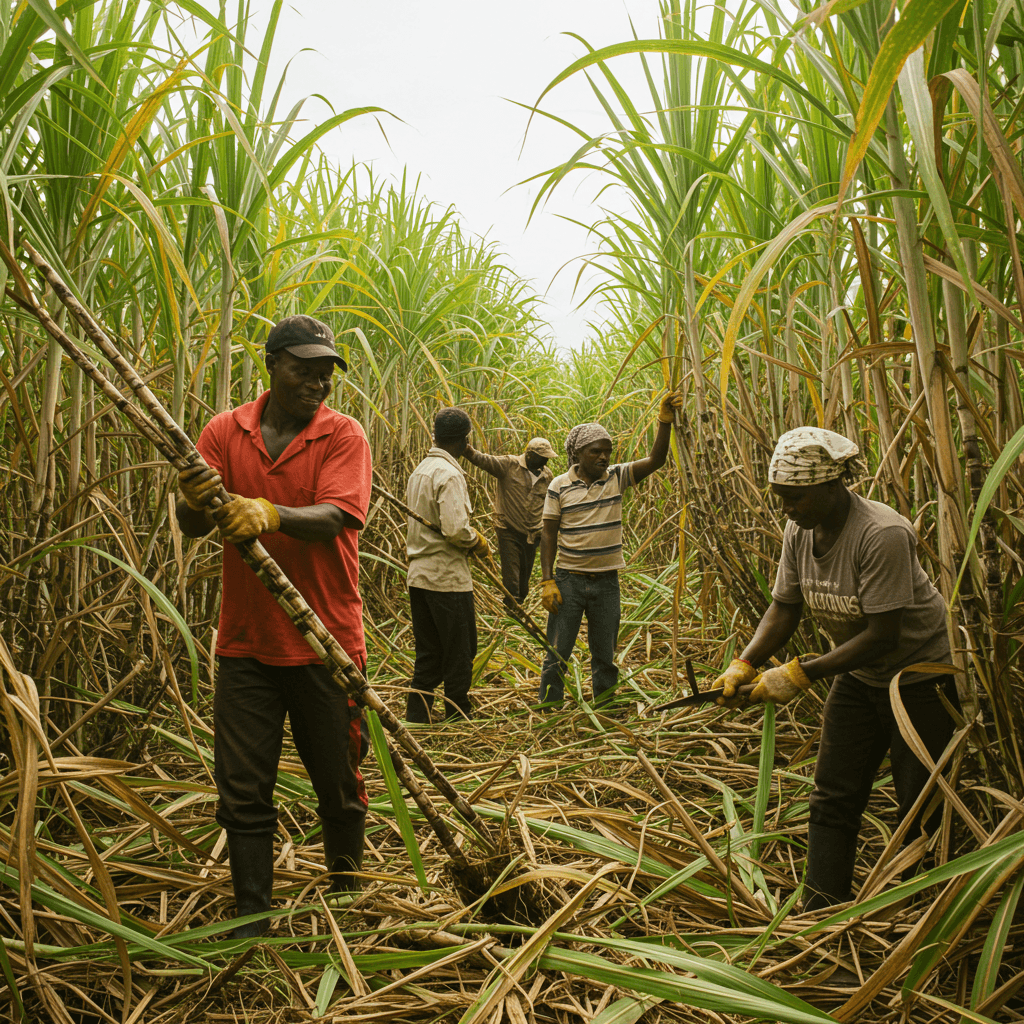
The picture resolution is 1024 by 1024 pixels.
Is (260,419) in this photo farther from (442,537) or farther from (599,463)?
(599,463)

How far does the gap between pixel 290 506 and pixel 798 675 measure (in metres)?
1.38

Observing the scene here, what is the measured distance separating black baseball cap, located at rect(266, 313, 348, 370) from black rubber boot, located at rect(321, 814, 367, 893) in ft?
3.97

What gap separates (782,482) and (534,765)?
1610 mm

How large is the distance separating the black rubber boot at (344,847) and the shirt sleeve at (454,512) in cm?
186

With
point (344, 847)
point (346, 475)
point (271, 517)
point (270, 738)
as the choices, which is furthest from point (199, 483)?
point (344, 847)

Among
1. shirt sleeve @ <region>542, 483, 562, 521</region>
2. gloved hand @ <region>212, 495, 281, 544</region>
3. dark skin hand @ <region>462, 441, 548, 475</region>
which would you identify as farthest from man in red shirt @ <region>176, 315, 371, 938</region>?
dark skin hand @ <region>462, 441, 548, 475</region>

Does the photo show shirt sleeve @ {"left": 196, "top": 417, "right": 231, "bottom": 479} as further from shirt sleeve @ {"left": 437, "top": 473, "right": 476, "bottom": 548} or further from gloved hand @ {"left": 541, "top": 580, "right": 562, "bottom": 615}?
gloved hand @ {"left": 541, "top": 580, "right": 562, "bottom": 615}

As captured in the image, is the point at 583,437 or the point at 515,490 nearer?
the point at 583,437

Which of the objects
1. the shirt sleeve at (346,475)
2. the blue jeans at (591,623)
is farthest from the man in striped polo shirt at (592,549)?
the shirt sleeve at (346,475)

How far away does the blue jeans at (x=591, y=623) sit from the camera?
3945 mm

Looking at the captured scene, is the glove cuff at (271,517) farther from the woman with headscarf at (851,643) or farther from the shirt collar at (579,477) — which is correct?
the shirt collar at (579,477)

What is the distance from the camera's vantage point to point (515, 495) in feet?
18.7

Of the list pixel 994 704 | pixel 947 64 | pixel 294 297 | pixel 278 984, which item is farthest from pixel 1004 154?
pixel 294 297

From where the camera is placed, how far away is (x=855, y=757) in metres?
1.98
